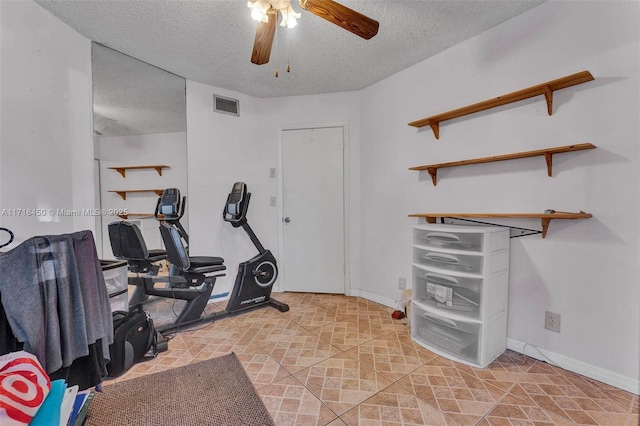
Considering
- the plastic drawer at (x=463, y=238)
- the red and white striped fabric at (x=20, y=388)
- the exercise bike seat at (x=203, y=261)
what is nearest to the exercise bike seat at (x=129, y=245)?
the exercise bike seat at (x=203, y=261)

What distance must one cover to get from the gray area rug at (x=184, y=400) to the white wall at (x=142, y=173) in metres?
1.24

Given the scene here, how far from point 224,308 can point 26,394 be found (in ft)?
7.00

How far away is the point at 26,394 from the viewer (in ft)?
3.03

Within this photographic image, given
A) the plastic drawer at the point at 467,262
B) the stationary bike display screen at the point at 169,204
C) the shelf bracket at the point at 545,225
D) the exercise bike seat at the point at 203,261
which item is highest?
the stationary bike display screen at the point at 169,204

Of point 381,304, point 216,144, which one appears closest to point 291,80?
point 216,144

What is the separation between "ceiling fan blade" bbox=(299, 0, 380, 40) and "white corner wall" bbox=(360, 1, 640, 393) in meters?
1.19

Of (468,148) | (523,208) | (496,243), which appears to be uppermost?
(468,148)

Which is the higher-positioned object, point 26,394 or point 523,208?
point 523,208

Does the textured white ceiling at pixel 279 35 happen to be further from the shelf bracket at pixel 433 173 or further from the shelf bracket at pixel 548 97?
the shelf bracket at pixel 433 173

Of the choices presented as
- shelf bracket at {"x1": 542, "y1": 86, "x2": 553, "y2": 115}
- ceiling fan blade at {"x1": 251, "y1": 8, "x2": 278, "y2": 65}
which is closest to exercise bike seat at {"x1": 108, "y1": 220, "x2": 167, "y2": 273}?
ceiling fan blade at {"x1": 251, "y1": 8, "x2": 278, "y2": 65}

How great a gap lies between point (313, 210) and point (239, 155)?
1.12 metres

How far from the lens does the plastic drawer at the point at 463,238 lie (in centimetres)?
189

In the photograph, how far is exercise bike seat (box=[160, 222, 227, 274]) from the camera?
2406 mm

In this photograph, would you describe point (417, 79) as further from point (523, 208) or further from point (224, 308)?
point (224, 308)
